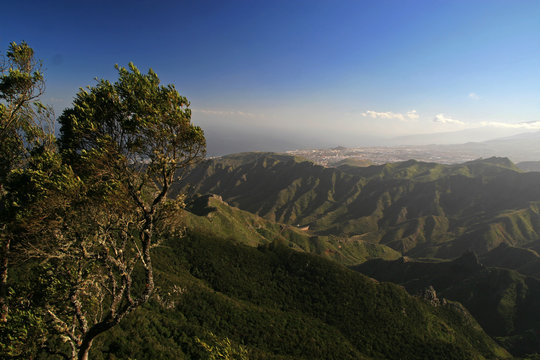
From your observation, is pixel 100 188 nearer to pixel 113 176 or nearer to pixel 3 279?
pixel 113 176

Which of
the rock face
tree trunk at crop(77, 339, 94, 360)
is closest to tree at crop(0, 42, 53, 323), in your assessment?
tree trunk at crop(77, 339, 94, 360)

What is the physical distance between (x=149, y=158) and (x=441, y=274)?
160650mm

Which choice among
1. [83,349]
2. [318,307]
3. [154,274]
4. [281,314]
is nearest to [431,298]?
[318,307]

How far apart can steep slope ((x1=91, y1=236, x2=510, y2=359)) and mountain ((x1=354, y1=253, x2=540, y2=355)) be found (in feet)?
56.2

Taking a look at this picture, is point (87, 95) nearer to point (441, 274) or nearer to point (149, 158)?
point (149, 158)

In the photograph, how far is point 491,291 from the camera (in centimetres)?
10831

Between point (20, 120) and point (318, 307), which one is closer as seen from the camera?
point (20, 120)

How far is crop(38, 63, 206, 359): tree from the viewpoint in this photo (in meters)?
11.2

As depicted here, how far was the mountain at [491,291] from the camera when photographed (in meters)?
93.3

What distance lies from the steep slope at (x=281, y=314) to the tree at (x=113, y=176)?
97.9 feet

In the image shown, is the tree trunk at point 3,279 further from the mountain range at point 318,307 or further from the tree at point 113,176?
the mountain range at point 318,307

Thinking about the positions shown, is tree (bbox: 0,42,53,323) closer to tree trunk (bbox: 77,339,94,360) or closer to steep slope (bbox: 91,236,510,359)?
tree trunk (bbox: 77,339,94,360)

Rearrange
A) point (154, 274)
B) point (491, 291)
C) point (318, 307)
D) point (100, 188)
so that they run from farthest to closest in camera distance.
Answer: point (491, 291) < point (318, 307) < point (154, 274) < point (100, 188)

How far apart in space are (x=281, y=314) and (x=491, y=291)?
347 feet
